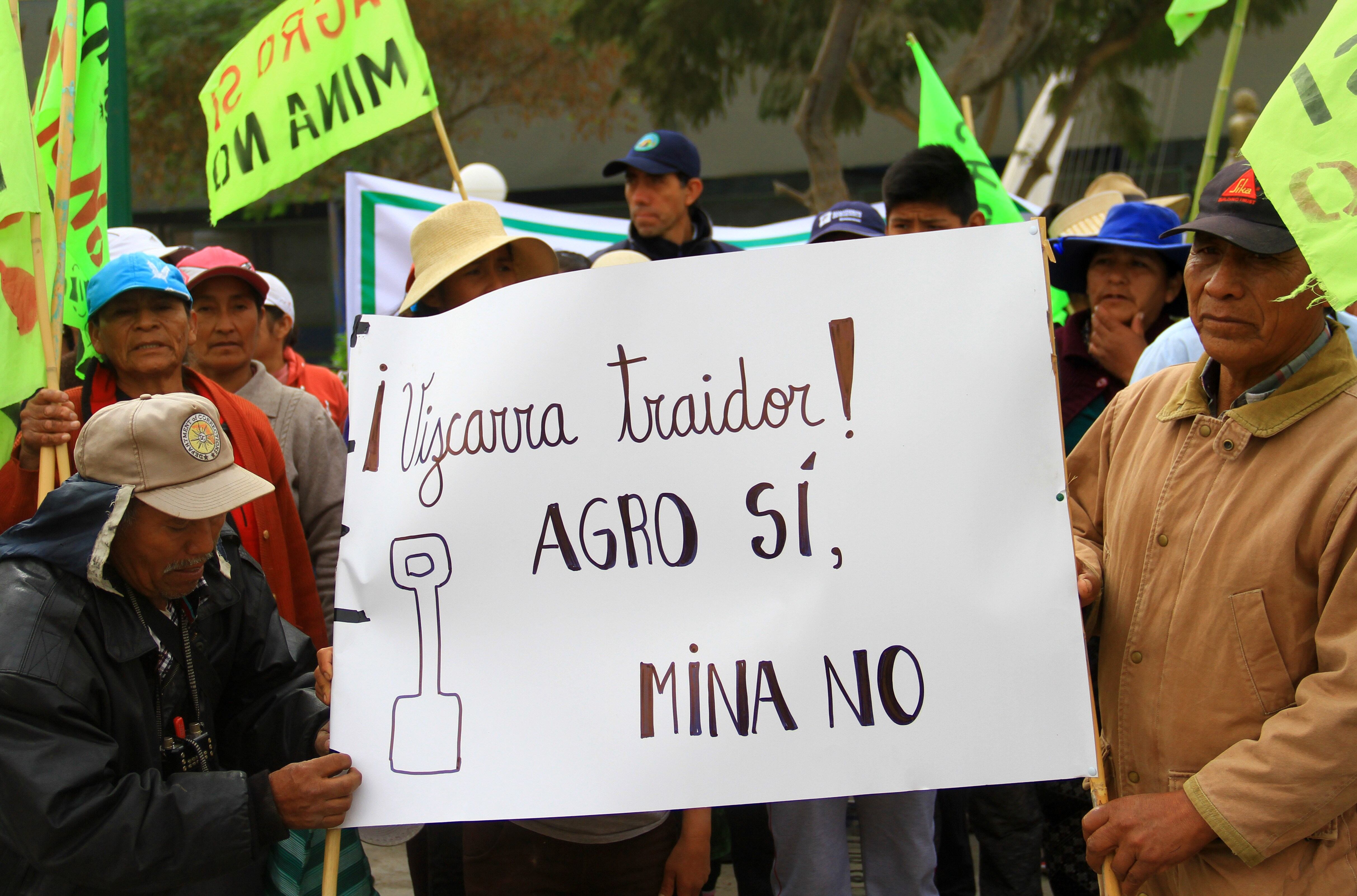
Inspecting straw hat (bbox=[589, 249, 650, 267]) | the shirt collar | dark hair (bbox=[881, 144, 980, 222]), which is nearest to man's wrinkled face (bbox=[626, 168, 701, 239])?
straw hat (bbox=[589, 249, 650, 267])

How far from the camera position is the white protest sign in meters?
1.83

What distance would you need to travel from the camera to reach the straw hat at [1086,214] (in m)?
5.08

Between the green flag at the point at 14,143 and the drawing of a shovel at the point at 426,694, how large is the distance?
105 centimetres

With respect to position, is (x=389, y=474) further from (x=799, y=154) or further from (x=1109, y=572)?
(x=799, y=154)

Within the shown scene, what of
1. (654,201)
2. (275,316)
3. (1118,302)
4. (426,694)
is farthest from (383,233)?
(426,694)

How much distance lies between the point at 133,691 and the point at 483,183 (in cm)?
663

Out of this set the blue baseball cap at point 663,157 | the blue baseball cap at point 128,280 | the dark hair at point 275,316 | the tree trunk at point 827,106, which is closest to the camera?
the blue baseball cap at point 128,280

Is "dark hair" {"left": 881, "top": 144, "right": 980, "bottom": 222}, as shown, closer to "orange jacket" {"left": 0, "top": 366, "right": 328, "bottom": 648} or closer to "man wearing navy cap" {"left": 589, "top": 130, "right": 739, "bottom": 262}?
"man wearing navy cap" {"left": 589, "top": 130, "right": 739, "bottom": 262}

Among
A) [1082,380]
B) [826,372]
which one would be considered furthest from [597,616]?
[1082,380]

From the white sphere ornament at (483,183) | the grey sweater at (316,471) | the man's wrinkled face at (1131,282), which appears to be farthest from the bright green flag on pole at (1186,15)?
the white sphere ornament at (483,183)

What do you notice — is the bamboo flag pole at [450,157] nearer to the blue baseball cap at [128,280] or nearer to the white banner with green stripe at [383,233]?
the blue baseball cap at [128,280]

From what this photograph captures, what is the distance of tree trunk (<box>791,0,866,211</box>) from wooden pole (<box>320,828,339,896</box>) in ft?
23.8

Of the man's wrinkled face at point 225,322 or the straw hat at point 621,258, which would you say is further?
the man's wrinkled face at point 225,322

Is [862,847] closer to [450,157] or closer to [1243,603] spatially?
[1243,603]
